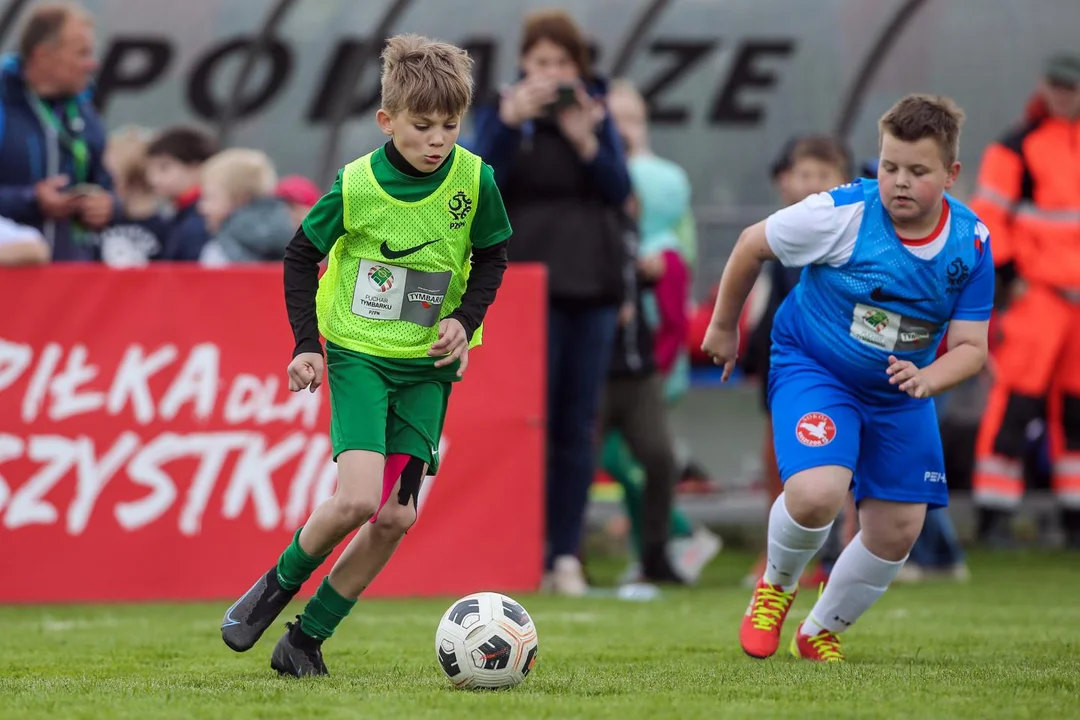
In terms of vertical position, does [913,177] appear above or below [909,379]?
above

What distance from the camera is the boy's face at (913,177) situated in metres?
5.25

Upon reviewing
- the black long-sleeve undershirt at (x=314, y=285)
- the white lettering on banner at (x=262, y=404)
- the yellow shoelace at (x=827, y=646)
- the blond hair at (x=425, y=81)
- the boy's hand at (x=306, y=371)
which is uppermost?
the blond hair at (x=425, y=81)

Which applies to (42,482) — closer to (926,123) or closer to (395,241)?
(395,241)

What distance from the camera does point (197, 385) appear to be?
26.3 ft

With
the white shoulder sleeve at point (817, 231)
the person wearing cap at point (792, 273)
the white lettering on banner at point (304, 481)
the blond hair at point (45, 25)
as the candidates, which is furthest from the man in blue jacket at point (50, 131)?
the white shoulder sleeve at point (817, 231)

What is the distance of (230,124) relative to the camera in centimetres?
1166

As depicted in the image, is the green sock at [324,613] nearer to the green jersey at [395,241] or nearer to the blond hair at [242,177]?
the green jersey at [395,241]

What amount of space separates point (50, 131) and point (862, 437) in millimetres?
4877

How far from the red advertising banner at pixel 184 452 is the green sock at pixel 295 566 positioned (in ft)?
9.80

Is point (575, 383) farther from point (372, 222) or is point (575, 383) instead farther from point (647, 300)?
point (372, 222)

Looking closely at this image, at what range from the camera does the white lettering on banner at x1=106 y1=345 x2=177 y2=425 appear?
26.0 ft

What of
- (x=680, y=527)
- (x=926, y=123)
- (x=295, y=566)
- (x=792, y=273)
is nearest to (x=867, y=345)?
(x=926, y=123)

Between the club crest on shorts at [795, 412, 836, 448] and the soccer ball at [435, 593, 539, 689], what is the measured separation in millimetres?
1118

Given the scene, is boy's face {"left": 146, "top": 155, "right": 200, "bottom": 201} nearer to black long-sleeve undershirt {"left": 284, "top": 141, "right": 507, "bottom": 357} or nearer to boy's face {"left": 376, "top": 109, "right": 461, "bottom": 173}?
black long-sleeve undershirt {"left": 284, "top": 141, "right": 507, "bottom": 357}
